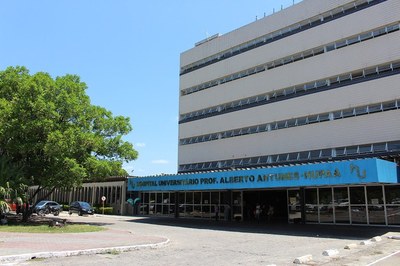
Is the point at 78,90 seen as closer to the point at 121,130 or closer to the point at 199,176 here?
the point at 121,130

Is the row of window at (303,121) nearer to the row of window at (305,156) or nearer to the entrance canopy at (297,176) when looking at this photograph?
the row of window at (305,156)

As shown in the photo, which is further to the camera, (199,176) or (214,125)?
(214,125)

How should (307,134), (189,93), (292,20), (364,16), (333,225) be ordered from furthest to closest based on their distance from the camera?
(189,93)
(292,20)
(307,134)
(364,16)
(333,225)

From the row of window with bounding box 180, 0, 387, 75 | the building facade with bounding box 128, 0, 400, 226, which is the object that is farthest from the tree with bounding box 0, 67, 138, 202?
the row of window with bounding box 180, 0, 387, 75

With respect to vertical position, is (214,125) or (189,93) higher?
(189,93)

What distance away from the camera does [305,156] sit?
103 feet

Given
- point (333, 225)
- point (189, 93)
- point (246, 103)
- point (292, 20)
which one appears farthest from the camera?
point (189, 93)

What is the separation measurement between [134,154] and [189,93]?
15.2 m

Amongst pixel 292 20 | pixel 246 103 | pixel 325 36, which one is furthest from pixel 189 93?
→ pixel 325 36

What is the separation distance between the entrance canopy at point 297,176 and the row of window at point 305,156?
4.05 m

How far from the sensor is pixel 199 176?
3191 cm

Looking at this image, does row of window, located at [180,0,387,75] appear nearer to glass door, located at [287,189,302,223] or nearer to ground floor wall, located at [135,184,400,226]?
ground floor wall, located at [135,184,400,226]

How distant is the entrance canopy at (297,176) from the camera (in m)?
21.2

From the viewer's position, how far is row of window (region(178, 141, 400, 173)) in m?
27.2
